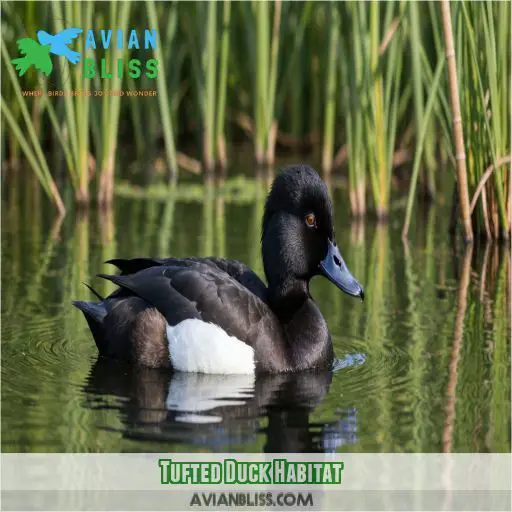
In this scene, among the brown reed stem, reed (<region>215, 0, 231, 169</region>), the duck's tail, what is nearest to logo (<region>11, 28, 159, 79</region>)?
reed (<region>215, 0, 231, 169</region>)

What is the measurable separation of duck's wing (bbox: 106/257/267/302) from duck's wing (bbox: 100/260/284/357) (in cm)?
15

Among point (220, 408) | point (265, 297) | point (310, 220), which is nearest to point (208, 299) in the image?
point (265, 297)

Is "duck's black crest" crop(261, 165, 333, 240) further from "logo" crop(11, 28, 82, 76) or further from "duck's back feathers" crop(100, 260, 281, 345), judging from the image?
"logo" crop(11, 28, 82, 76)

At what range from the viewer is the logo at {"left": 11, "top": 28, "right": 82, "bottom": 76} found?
11531 millimetres

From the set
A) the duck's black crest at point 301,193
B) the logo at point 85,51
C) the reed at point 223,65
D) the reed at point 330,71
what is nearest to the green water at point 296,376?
the duck's black crest at point 301,193

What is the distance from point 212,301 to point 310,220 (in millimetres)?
811

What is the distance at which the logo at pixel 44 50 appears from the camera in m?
11.5

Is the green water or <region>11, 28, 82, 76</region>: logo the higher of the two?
<region>11, 28, 82, 76</region>: logo

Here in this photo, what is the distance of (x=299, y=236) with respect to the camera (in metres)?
7.80

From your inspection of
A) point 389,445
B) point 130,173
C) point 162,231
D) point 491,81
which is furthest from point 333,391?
point 130,173

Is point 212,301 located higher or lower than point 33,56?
lower

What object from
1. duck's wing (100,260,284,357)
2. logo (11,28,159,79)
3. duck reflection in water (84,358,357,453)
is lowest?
duck reflection in water (84,358,357,453)

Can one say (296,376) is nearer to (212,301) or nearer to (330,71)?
(212,301)

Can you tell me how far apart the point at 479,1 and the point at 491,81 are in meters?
0.65
